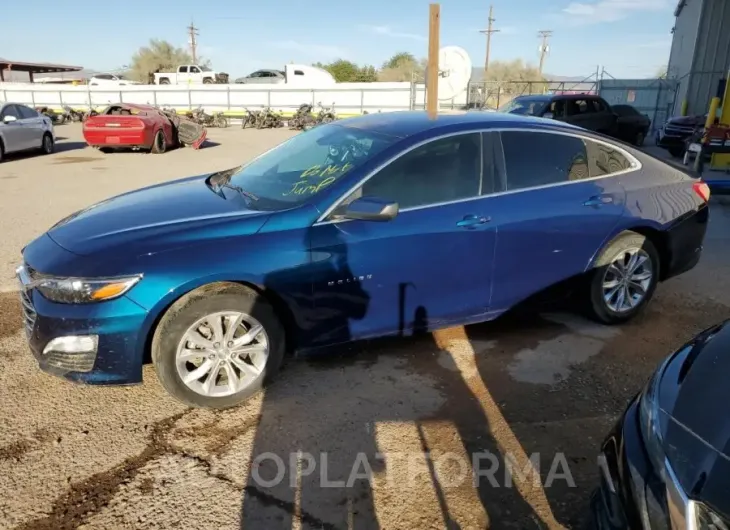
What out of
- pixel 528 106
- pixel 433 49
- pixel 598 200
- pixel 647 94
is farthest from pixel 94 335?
pixel 647 94

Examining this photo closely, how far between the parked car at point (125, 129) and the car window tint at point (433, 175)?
14.4m

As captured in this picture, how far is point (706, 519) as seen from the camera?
1.48m

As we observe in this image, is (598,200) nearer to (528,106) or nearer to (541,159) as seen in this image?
(541,159)

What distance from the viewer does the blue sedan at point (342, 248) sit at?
10.00ft

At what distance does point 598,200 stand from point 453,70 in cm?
747

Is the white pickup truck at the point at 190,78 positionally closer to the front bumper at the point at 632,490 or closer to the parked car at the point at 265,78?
the parked car at the point at 265,78

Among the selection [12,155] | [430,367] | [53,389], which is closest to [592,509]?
[430,367]

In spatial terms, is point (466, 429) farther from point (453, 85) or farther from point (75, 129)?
point (75, 129)

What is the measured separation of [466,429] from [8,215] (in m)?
8.01

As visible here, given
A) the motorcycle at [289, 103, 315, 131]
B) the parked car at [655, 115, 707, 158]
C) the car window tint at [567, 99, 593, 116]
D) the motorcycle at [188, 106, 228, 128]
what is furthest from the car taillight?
the motorcycle at [188, 106, 228, 128]

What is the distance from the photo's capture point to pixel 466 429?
10.3 feet

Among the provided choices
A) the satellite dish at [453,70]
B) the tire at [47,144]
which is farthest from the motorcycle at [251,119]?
the satellite dish at [453,70]

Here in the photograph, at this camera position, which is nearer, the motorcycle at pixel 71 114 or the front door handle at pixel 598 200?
the front door handle at pixel 598 200

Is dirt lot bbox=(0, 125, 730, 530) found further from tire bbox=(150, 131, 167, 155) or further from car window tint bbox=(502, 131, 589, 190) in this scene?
tire bbox=(150, 131, 167, 155)
